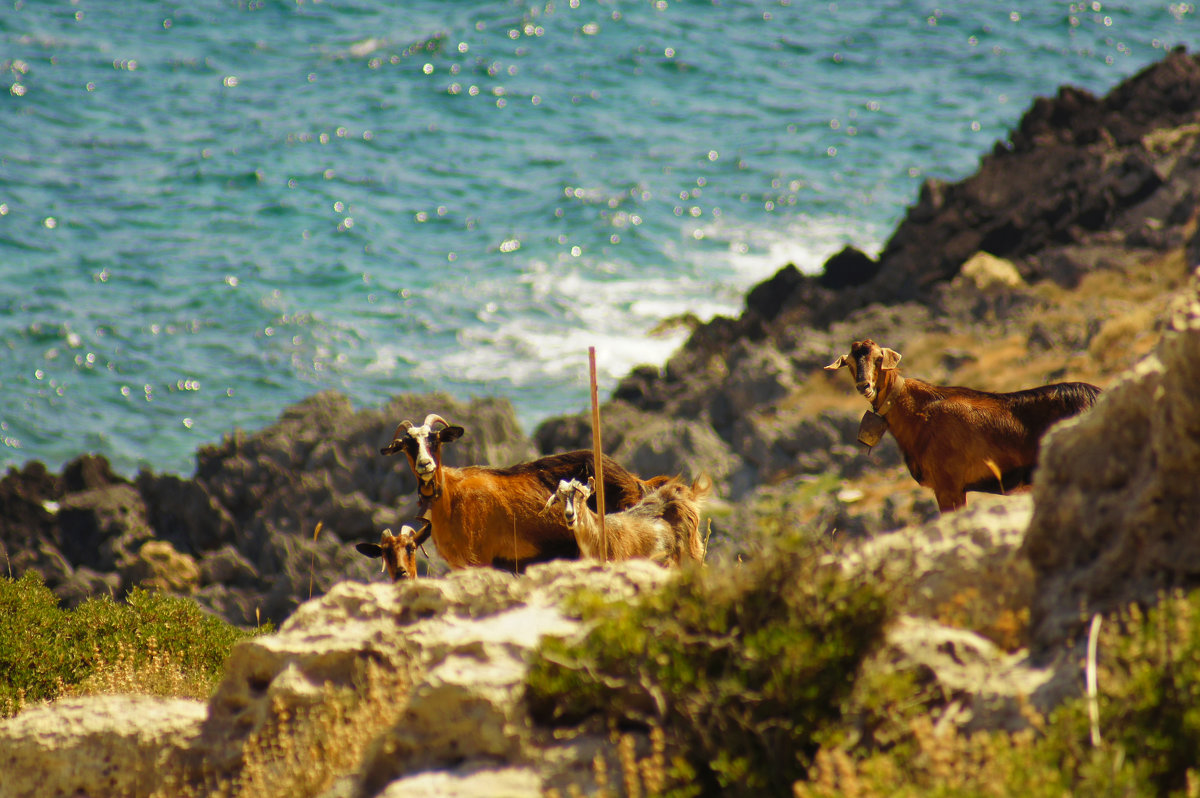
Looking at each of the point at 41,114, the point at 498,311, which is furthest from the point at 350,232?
the point at 41,114

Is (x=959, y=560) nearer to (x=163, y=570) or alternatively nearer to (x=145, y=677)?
(x=145, y=677)

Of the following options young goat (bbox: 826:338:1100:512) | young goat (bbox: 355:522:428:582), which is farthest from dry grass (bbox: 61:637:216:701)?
young goat (bbox: 826:338:1100:512)

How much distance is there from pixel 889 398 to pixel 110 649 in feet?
21.0

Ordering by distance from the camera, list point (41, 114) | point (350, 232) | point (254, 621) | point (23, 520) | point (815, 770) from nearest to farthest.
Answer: point (815, 770), point (254, 621), point (23, 520), point (350, 232), point (41, 114)

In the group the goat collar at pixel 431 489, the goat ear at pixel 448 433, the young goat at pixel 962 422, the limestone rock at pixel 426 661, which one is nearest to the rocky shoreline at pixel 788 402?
the goat ear at pixel 448 433

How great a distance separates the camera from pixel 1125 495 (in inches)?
197

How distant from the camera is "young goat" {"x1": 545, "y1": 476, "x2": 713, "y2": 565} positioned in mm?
9102

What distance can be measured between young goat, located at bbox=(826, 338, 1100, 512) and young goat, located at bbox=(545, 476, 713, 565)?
185 cm

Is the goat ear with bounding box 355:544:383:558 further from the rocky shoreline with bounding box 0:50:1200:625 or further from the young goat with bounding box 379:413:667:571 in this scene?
the rocky shoreline with bounding box 0:50:1200:625

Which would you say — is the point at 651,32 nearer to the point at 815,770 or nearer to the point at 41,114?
the point at 41,114

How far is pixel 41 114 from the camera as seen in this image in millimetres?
43406

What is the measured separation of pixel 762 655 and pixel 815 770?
47 cm

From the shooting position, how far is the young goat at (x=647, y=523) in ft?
29.9

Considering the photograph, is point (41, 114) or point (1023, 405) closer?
point (1023, 405)
